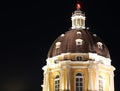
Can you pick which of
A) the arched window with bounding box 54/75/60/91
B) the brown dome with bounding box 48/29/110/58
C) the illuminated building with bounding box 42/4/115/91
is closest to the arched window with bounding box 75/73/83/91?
the illuminated building with bounding box 42/4/115/91

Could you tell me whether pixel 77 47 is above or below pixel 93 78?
above

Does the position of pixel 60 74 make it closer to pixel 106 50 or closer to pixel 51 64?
pixel 51 64

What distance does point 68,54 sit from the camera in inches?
4016

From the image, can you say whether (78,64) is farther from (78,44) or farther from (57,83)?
(57,83)

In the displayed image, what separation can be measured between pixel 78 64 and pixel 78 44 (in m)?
4.60

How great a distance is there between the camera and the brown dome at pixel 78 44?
337ft

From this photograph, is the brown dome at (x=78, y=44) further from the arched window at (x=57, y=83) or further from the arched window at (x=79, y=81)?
the arched window at (x=57, y=83)

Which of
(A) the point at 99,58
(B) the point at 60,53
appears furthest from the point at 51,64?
(A) the point at 99,58

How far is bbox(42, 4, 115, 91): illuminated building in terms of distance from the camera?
328ft

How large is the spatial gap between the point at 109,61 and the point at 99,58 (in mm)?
2886

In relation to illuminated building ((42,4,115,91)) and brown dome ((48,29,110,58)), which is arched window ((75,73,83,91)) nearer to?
illuminated building ((42,4,115,91))

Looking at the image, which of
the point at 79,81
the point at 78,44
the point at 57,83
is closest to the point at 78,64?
the point at 79,81

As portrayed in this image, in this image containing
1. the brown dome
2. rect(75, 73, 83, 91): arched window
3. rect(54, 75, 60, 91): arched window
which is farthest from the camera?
the brown dome

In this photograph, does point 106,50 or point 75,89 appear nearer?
point 75,89
